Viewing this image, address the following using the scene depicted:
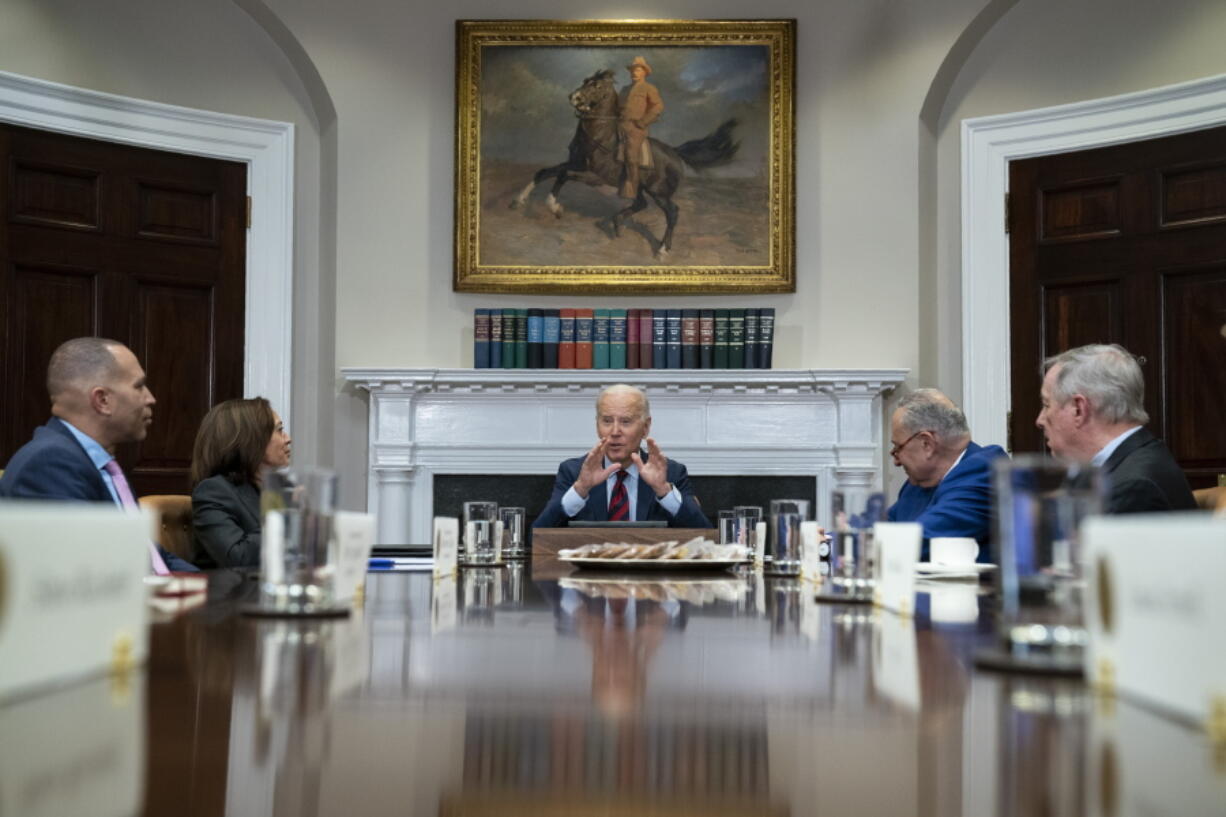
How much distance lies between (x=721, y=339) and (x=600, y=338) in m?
0.57

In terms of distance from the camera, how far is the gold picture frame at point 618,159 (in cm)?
623

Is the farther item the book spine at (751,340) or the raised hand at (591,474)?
the book spine at (751,340)

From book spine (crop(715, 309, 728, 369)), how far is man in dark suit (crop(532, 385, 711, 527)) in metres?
1.06

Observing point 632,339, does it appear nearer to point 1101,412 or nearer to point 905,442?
point 905,442

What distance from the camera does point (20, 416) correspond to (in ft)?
18.1

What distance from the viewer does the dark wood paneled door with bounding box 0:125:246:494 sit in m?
5.54

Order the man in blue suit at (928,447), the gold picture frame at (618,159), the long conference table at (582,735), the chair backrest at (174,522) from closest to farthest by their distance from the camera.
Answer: the long conference table at (582,735)
the chair backrest at (174,522)
the man in blue suit at (928,447)
the gold picture frame at (618,159)

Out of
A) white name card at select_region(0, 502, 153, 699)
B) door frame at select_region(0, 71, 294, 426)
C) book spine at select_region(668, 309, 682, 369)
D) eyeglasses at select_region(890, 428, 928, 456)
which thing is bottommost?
white name card at select_region(0, 502, 153, 699)

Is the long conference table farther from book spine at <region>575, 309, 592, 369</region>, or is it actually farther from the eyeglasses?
book spine at <region>575, 309, 592, 369</region>

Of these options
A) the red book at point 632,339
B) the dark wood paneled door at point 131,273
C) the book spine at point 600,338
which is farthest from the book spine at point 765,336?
the dark wood paneled door at point 131,273

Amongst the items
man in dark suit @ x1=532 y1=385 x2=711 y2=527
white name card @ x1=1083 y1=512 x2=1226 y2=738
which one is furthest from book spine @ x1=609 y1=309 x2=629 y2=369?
white name card @ x1=1083 y1=512 x2=1226 y2=738

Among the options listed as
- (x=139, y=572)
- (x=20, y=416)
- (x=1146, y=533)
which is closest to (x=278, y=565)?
(x=139, y=572)

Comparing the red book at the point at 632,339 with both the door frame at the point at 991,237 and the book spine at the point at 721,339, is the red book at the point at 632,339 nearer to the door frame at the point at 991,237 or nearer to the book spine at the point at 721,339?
the book spine at the point at 721,339

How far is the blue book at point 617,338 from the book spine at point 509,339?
18.1 inches
